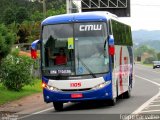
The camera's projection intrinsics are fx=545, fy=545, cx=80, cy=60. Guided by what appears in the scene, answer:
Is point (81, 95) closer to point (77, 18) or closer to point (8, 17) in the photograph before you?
point (77, 18)

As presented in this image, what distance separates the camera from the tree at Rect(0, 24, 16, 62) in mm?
24812

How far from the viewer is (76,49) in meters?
19.5

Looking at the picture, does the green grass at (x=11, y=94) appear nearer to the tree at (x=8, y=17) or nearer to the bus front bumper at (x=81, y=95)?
the bus front bumper at (x=81, y=95)

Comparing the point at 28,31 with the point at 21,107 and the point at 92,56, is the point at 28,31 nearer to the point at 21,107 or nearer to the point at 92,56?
the point at 21,107

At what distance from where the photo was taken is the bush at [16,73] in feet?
104

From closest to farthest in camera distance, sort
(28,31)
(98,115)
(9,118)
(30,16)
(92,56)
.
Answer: (98,115) → (9,118) → (92,56) → (28,31) → (30,16)

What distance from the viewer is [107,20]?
20000 mm

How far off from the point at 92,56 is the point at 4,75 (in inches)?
508

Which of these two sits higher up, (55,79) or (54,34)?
(54,34)

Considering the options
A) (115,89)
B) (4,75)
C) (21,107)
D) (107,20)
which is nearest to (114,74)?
(115,89)

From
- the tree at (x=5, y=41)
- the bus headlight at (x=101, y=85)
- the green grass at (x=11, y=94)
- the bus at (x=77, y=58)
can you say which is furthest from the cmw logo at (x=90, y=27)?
the green grass at (x=11, y=94)

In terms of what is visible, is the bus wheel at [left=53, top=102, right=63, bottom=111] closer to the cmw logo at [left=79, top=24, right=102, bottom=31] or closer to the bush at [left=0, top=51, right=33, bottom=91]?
the cmw logo at [left=79, top=24, right=102, bottom=31]

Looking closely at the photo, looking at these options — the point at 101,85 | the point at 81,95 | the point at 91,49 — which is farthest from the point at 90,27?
the point at 81,95

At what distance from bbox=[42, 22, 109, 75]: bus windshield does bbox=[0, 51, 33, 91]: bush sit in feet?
38.7
